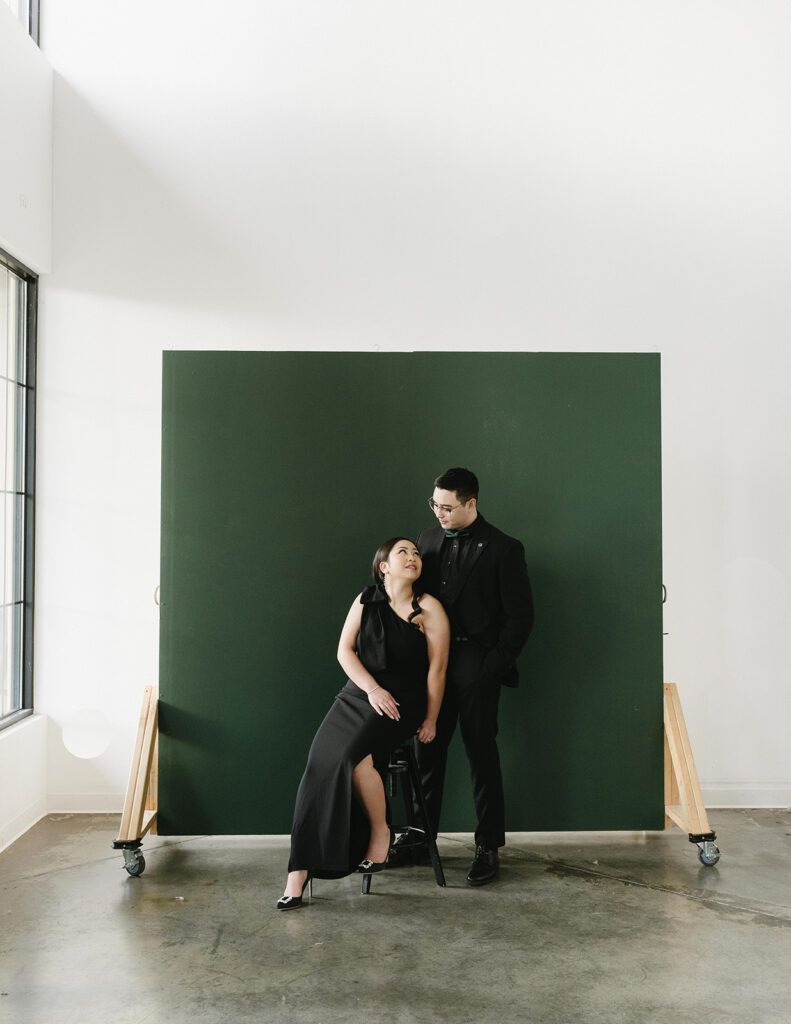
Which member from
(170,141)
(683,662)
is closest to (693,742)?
(683,662)

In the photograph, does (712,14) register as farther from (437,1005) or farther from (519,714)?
(437,1005)

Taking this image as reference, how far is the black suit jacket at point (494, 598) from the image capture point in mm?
3838

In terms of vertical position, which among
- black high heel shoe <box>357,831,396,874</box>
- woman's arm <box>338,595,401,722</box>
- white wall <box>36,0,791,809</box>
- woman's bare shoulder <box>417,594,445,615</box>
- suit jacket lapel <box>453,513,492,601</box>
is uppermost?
white wall <box>36,0,791,809</box>

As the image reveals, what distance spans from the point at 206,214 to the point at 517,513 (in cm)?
Answer: 238

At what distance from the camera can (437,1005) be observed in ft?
9.20

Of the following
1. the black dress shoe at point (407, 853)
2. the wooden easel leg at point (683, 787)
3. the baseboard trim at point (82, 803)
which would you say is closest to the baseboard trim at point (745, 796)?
the wooden easel leg at point (683, 787)

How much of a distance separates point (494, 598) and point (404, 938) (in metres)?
1.36

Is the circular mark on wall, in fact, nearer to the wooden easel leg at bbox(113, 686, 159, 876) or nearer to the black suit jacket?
the wooden easel leg at bbox(113, 686, 159, 876)

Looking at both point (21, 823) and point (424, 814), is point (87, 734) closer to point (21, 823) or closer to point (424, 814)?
point (21, 823)

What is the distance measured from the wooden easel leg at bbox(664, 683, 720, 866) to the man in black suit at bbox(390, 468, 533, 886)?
2.63ft

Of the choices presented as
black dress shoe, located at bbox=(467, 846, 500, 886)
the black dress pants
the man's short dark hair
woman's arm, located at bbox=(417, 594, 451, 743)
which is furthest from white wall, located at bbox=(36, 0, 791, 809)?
woman's arm, located at bbox=(417, 594, 451, 743)

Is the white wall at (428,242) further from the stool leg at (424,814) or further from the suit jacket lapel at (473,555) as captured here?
the stool leg at (424,814)

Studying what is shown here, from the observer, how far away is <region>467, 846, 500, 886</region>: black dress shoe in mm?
Answer: 3789

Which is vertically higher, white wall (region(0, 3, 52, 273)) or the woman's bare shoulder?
white wall (region(0, 3, 52, 273))
